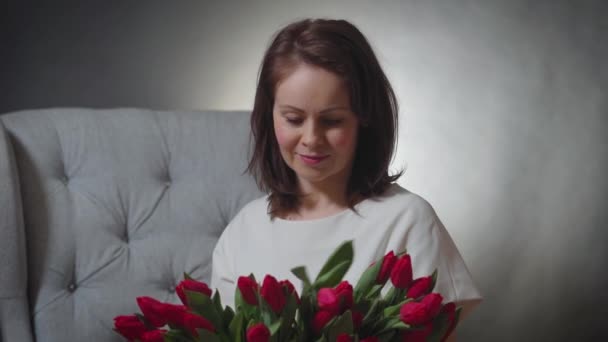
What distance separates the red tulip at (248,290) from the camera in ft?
1.92

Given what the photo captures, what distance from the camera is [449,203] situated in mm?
1723

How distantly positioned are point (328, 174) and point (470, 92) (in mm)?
775

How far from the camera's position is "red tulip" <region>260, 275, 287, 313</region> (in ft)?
1.83

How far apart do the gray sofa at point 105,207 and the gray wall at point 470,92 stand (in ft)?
1.27

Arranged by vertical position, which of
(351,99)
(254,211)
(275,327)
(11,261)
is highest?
(351,99)

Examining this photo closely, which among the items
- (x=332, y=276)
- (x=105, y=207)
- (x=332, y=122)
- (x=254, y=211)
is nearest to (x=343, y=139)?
(x=332, y=122)

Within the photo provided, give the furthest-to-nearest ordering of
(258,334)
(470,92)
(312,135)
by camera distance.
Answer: (470,92), (312,135), (258,334)

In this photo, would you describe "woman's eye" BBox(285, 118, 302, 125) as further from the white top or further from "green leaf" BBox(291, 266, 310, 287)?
"green leaf" BBox(291, 266, 310, 287)

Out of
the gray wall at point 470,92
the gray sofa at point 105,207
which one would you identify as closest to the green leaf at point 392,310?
the gray sofa at point 105,207

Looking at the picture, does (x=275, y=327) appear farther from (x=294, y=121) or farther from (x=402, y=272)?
(x=294, y=121)

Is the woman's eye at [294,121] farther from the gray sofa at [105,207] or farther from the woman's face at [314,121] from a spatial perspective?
the gray sofa at [105,207]

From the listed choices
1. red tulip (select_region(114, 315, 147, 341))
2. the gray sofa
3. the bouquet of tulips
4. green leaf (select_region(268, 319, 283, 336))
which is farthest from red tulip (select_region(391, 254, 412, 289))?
the gray sofa

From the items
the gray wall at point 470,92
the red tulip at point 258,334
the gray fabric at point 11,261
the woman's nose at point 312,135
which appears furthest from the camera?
the gray wall at point 470,92

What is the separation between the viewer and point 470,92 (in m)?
1.69
